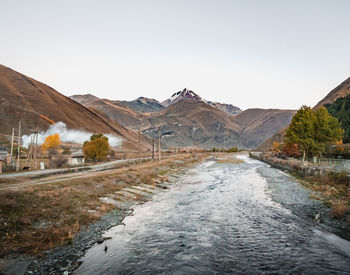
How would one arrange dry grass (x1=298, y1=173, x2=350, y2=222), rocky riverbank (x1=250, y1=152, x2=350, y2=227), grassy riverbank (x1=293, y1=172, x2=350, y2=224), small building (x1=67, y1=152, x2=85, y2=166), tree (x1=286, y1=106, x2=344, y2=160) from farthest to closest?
small building (x1=67, y1=152, x2=85, y2=166) < tree (x1=286, y1=106, x2=344, y2=160) < dry grass (x1=298, y1=173, x2=350, y2=222) < rocky riverbank (x1=250, y1=152, x2=350, y2=227) < grassy riverbank (x1=293, y1=172, x2=350, y2=224)

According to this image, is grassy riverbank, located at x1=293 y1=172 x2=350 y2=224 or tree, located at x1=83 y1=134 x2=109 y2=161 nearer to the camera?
grassy riverbank, located at x1=293 y1=172 x2=350 y2=224

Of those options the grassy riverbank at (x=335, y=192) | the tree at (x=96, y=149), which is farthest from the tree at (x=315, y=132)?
the tree at (x=96, y=149)

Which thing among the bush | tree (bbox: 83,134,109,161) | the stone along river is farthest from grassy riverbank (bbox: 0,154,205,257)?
tree (bbox: 83,134,109,161)

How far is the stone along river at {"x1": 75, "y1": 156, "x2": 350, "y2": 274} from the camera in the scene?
12594 mm

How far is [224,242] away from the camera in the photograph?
15961 mm

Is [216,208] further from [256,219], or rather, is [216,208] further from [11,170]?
[11,170]

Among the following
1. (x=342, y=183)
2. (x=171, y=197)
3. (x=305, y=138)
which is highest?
(x=305, y=138)

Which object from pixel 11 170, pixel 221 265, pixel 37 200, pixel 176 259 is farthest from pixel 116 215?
pixel 11 170

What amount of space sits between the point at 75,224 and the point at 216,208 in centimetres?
1391

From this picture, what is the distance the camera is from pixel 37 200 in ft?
64.9

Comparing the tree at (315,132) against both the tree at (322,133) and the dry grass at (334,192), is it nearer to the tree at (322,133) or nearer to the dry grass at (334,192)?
the tree at (322,133)

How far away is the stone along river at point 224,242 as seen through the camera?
41.3ft

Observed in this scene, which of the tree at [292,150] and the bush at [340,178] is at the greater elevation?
the tree at [292,150]

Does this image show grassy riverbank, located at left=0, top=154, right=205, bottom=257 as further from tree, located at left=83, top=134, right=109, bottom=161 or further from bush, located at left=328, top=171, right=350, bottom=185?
tree, located at left=83, top=134, right=109, bottom=161
